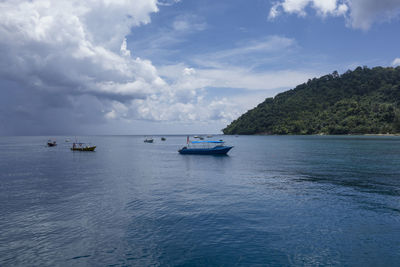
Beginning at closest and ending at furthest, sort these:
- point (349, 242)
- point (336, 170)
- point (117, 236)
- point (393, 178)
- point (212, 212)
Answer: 1. point (349, 242)
2. point (117, 236)
3. point (212, 212)
4. point (393, 178)
5. point (336, 170)

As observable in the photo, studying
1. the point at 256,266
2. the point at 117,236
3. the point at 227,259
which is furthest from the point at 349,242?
the point at 117,236

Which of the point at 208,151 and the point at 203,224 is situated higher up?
the point at 208,151

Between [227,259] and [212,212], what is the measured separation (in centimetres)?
800

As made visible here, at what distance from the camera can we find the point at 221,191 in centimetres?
3034

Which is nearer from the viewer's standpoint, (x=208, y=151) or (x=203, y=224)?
(x=203, y=224)

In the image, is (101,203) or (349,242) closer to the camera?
(349,242)

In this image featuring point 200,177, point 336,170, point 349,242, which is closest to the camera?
point 349,242

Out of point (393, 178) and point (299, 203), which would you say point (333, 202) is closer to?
point (299, 203)

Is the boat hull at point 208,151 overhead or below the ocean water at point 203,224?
overhead

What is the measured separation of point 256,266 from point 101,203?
17984 millimetres

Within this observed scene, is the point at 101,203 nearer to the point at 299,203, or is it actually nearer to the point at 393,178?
the point at 299,203

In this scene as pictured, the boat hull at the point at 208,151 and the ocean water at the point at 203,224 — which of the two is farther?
the boat hull at the point at 208,151

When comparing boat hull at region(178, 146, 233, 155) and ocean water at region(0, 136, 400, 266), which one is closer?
ocean water at region(0, 136, 400, 266)

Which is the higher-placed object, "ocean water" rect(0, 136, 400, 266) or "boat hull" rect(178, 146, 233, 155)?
"boat hull" rect(178, 146, 233, 155)
